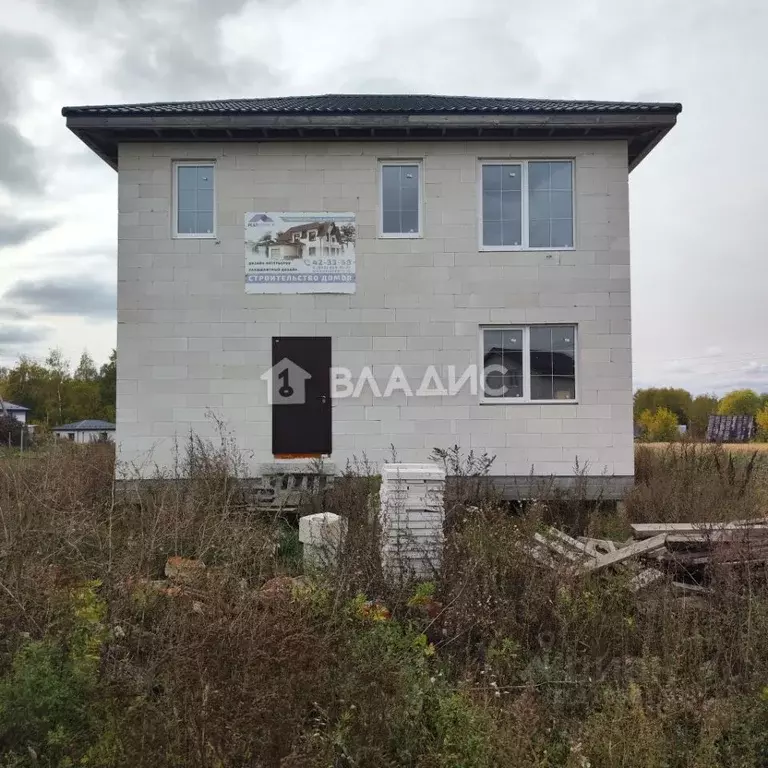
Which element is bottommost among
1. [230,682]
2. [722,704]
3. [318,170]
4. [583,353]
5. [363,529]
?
[722,704]

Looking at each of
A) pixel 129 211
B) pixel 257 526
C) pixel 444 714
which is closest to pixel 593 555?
pixel 444 714

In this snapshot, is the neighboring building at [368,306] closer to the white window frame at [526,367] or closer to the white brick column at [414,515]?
the white window frame at [526,367]

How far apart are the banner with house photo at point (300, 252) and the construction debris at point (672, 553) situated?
526 centimetres

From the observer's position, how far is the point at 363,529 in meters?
5.90

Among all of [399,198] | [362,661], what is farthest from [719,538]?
[399,198]

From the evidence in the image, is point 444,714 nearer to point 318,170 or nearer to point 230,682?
point 230,682

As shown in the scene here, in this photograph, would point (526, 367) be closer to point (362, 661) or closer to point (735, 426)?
point (362, 661)

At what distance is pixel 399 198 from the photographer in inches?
392

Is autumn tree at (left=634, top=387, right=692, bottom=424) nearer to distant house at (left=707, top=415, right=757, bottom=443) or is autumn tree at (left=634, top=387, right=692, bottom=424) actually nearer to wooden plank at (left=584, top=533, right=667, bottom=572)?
distant house at (left=707, top=415, right=757, bottom=443)

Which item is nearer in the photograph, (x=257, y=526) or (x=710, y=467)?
(x=257, y=526)

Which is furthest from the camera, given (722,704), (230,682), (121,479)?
(121,479)

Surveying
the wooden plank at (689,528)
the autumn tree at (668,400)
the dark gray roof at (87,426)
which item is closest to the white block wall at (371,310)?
the wooden plank at (689,528)

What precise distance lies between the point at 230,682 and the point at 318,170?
26.6 feet

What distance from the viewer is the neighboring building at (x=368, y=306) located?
976cm
